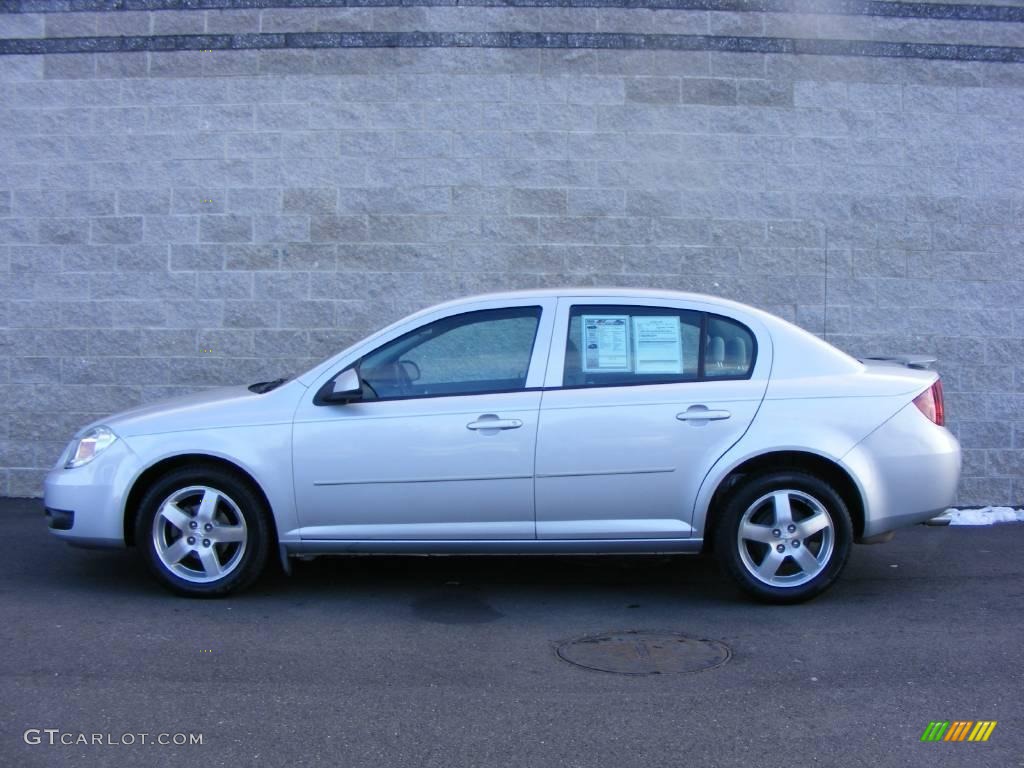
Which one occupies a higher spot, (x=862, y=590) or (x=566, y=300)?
(x=566, y=300)

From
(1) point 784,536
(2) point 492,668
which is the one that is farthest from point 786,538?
(2) point 492,668

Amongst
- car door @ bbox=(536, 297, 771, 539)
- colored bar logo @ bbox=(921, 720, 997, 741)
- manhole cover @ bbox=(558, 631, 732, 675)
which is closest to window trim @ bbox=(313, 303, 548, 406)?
car door @ bbox=(536, 297, 771, 539)

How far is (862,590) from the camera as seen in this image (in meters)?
6.37

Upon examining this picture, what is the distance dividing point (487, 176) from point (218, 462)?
3797 millimetres

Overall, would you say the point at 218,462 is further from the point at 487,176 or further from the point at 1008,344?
the point at 1008,344

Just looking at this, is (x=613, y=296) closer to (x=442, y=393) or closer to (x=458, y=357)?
(x=458, y=357)

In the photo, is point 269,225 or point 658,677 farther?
point 269,225

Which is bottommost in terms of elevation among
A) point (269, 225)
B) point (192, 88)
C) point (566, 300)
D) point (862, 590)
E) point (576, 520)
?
point (862, 590)

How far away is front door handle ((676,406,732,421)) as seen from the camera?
580cm

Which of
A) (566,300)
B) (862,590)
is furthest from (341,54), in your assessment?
(862,590)

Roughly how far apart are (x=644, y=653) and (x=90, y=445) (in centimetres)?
322

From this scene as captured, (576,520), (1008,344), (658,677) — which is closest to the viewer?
(658,677)

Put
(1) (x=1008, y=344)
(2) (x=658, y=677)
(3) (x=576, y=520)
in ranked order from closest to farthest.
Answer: (2) (x=658, y=677)
(3) (x=576, y=520)
(1) (x=1008, y=344)

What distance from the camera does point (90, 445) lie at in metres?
6.09
